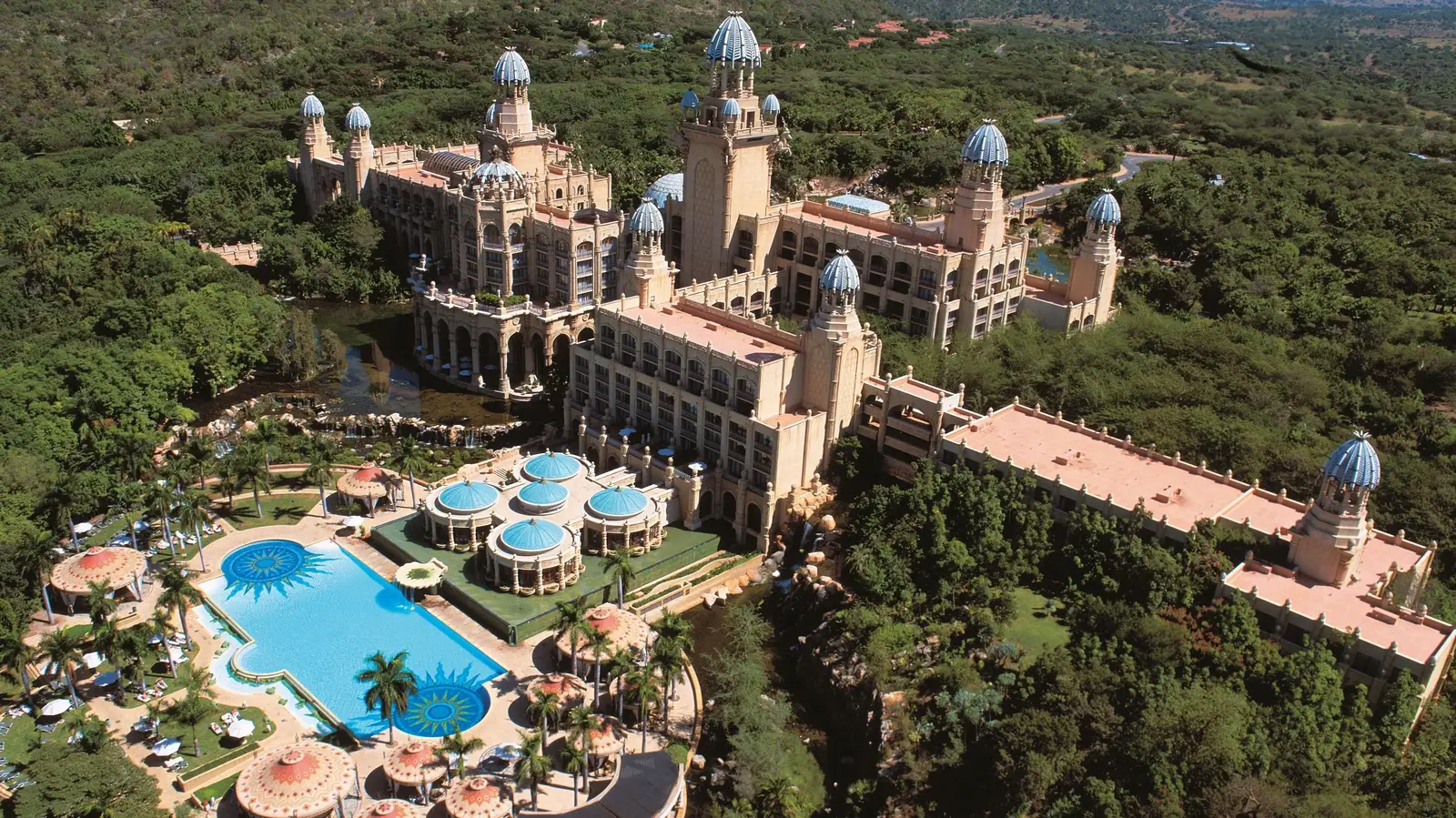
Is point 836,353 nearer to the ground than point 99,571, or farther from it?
farther from it

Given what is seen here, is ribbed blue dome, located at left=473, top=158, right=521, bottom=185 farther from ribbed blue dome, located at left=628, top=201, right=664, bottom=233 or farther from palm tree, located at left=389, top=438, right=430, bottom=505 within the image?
palm tree, located at left=389, top=438, right=430, bottom=505

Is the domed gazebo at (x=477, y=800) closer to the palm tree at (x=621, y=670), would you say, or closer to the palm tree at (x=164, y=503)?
the palm tree at (x=621, y=670)

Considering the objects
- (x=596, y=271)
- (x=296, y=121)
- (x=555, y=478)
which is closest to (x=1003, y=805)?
(x=555, y=478)

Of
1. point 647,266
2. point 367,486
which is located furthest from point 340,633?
point 647,266

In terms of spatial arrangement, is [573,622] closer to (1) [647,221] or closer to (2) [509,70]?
(1) [647,221]

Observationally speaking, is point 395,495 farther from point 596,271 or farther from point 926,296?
point 926,296

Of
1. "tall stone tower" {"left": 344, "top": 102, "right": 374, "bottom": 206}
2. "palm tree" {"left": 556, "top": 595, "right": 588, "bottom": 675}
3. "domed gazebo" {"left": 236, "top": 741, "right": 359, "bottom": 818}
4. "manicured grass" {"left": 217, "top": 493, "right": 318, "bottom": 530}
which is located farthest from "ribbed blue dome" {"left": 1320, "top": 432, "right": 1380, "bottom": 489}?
"tall stone tower" {"left": 344, "top": 102, "right": 374, "bottom": 206}
